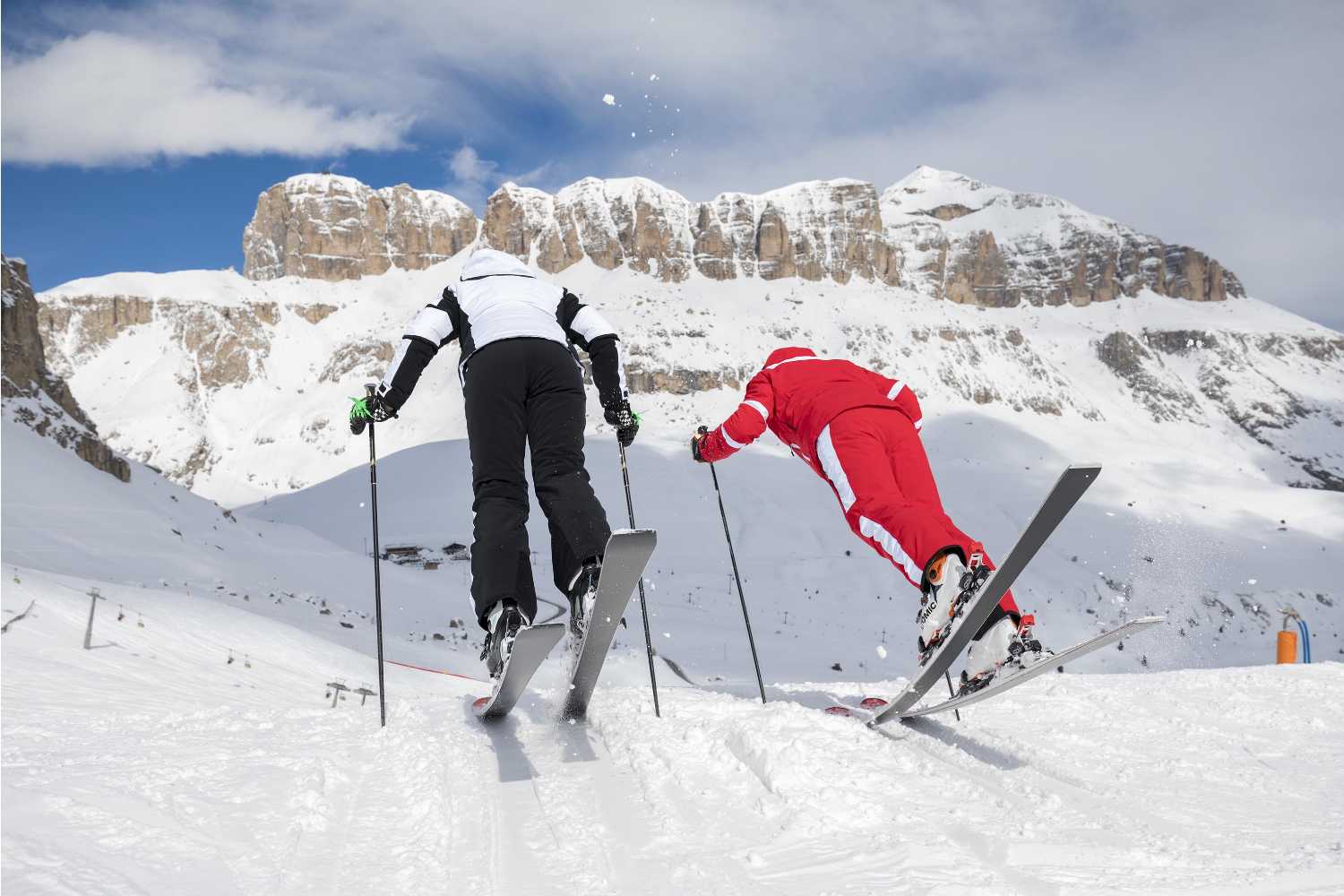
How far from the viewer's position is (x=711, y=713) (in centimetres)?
339

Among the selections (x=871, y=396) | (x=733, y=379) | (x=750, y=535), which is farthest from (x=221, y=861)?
(x=733, y=379)

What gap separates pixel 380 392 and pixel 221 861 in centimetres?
218

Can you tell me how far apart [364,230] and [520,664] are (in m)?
97.2

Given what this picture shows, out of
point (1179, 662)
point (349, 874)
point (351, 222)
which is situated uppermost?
point (351, 222)

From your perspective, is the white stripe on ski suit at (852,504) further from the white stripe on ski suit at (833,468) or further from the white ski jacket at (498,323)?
the white ski jacket at (498,323)

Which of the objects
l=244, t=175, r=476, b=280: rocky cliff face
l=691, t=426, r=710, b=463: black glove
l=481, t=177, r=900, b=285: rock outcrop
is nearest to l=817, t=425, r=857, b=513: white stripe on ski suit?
l=691, t=426, r=710, b=463: black glove

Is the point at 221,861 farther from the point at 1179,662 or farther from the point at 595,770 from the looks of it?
the point at 1179,662

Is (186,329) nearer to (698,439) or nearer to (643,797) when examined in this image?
(698,439)

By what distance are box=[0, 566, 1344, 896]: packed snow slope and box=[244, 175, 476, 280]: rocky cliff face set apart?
302 feet

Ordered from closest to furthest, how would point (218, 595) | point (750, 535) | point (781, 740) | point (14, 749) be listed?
point (14, 749) < point (781, 740) < point (218, 595) < point (750, 535)

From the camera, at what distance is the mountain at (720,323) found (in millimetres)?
65500

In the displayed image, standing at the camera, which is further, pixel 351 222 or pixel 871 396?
pixel 351 222

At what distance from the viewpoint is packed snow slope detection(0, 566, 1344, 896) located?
191 cm

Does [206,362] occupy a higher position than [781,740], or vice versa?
[206,362]
